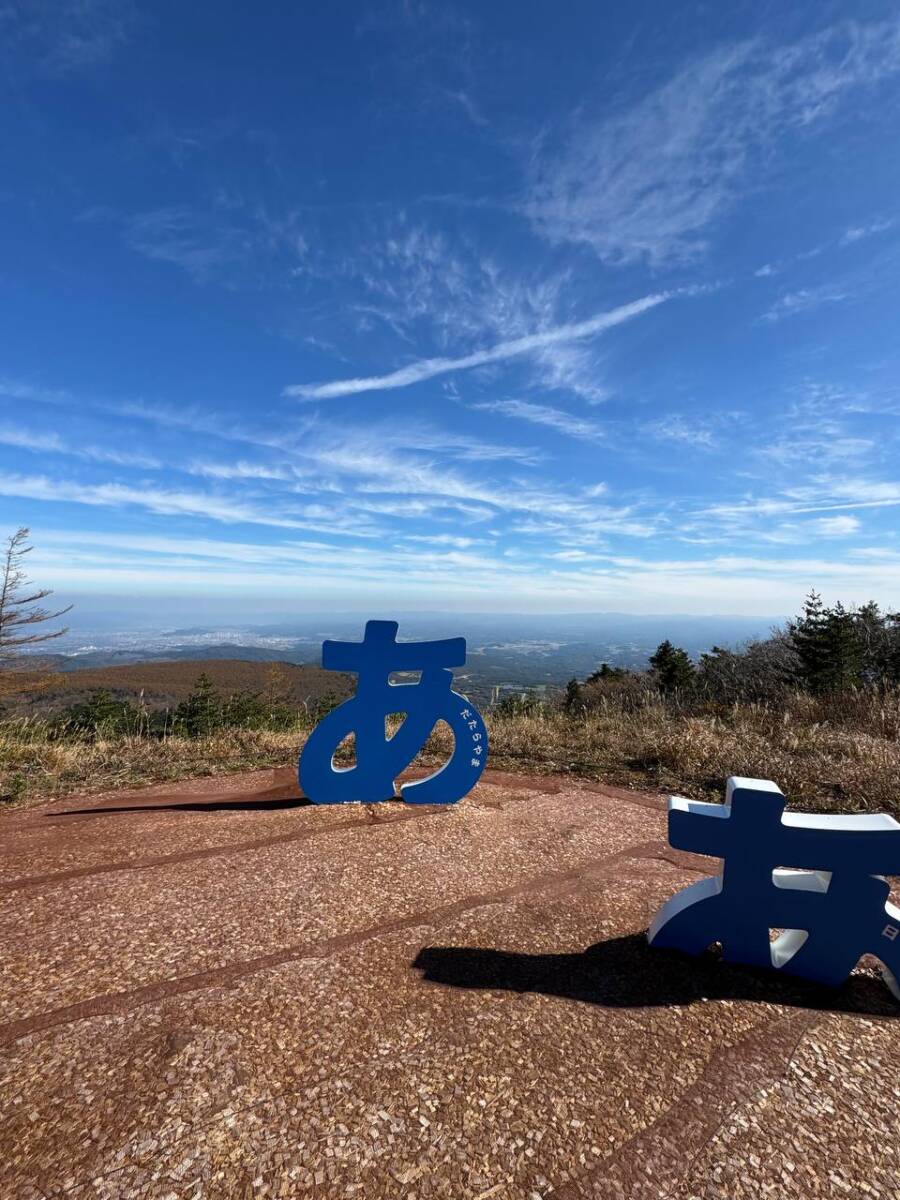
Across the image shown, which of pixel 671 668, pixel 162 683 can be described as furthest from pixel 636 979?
pixel 162 683

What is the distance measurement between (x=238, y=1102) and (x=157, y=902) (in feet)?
6.03

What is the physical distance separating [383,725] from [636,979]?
3.31 m

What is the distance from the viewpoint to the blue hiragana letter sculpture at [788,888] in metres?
2.83

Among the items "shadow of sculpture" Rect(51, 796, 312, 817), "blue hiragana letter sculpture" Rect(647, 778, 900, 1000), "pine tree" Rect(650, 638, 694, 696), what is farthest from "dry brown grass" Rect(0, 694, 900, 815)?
"pine tree" Rect(650, 638, 694, 696)

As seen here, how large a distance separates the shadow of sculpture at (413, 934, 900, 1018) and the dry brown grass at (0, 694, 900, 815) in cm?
308

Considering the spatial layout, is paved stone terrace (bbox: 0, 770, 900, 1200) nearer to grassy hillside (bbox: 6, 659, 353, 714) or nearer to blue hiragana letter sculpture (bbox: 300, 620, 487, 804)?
blue hiragana letter sculpture (bbox: 300, 620, 487, 804)

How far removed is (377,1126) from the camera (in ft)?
6.25

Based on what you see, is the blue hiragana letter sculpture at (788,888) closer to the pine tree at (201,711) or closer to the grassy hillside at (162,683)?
the pine tree at (201,711)

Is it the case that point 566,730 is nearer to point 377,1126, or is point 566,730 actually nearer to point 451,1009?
point 451,1009

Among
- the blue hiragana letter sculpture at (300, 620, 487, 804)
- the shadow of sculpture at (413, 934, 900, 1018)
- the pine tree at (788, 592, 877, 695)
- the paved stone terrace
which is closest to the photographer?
the paved stone terrace

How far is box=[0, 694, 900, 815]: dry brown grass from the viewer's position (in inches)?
232

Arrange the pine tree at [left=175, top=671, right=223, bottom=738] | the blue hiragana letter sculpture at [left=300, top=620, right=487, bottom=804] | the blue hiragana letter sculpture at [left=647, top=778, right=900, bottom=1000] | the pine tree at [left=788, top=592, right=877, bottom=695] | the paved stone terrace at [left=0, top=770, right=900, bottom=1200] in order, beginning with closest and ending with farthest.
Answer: the paved stone terrace at [left=0, top=770, right=900, bottom=1200], the blue hiragana letter sculpture at [left=647, top=778, right=900, bottom=1000], the blue hiragana letter sculpture at [left=300, top=620, right=487, bottom=804], the pine tree at [left=175, top=671, right=223, bottom=738], the pine tree at [left=788, top=592, right=877, bottom=695]

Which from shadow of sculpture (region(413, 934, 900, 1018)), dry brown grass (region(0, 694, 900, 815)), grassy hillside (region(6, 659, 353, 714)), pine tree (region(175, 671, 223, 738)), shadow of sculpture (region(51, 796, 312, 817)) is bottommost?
grassy hillside (region(6, 659, 353, 714))

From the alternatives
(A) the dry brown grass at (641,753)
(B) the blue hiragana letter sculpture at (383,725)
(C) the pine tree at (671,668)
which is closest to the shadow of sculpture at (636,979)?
(B) the blue hiragana letter sculpture at (383,725)
